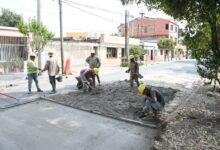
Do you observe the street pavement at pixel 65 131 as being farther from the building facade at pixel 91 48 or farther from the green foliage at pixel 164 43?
the green foliage at pixel 164 43

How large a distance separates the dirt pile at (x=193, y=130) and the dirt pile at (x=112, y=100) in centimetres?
131

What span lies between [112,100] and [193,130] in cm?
381

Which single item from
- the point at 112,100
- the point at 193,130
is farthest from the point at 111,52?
the point at 193,130

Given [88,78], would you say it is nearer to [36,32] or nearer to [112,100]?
[112,100]

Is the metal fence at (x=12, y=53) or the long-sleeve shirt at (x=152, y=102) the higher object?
the metal fence at (x=12, y=53)

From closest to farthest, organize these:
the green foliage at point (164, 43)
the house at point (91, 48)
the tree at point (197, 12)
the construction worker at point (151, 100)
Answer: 1. the tree at point (197, 12)
2. the construction worker at point (151, 100)
3. the house at point (91, 48)
4. the green foliage at point (164, 43)

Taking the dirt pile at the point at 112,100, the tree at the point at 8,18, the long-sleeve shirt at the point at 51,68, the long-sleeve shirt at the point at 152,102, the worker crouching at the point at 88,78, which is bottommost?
the dirt pile at the point at 112,100

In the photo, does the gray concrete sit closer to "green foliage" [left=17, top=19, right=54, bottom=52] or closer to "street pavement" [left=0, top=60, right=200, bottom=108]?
"street pavement" [left=0, top=60, right=200, bottom=108]

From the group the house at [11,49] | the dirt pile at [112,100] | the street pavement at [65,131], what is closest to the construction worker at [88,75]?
the dirt pile at [112,100]

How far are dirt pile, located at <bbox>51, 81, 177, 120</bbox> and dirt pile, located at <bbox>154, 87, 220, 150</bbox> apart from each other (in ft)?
4.29

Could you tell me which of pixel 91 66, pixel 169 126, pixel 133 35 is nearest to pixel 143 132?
pixel 169 126

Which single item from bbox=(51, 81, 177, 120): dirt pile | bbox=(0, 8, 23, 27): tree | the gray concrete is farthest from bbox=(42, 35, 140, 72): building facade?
bbox=(0, 8, 23, 27): tree

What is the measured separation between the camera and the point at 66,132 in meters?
6.36

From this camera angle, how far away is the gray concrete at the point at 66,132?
5.64 meters
